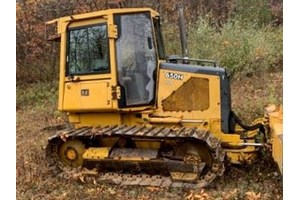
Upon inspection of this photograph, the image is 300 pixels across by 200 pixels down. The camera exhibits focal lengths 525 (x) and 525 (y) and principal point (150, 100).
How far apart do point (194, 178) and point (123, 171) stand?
54 centimetres

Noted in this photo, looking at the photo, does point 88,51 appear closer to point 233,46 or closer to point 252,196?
point 233,46

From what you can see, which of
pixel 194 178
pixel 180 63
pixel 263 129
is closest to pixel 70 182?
pixel 194 178

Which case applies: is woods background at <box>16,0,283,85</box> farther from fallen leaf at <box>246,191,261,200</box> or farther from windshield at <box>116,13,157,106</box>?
fallen leaf at <box>246,191,261,200</box>

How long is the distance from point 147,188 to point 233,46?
142 centimetres

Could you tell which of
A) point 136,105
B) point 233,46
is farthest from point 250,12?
point 136,105

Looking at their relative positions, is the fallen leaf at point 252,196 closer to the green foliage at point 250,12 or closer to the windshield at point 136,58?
the windshield at point 136,58

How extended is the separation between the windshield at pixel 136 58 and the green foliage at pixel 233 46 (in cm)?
48

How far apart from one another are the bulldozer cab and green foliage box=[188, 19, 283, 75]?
0.53m

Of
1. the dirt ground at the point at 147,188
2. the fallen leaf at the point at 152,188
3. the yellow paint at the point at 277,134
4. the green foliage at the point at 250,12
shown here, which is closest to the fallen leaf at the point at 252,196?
the dirt ground at the point at 147,188

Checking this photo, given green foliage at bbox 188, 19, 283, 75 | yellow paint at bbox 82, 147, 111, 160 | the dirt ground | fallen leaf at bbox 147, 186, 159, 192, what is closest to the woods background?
green foliage at bbox 188, 19, 283, 75

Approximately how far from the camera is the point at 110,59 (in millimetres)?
3650

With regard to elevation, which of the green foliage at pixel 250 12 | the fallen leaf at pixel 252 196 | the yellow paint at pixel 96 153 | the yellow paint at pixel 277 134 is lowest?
the fallen leaf at pixel 252 196

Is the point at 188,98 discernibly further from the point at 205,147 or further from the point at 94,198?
the point at 94,198

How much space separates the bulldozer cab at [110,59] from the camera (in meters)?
3.66
